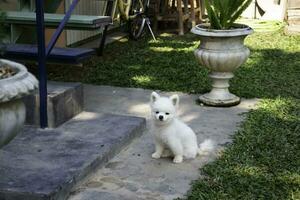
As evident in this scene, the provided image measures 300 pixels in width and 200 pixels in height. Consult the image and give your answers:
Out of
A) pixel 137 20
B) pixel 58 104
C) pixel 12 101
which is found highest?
pixel 12 101

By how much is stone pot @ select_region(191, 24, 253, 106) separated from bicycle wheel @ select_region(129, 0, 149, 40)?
360 centimetres

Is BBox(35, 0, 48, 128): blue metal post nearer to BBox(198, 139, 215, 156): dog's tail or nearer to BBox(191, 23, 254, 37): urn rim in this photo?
BBox(198, 139, 215, 156): dog's tail

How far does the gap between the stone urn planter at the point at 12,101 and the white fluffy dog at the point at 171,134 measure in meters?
1.13

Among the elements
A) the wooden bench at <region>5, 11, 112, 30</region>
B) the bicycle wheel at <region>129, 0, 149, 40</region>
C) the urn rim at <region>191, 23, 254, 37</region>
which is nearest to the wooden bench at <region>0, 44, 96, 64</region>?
the wooden bench at <region>5, 11, 112, 30</region>

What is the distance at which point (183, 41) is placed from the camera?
355 inches

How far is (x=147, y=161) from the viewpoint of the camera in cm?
400

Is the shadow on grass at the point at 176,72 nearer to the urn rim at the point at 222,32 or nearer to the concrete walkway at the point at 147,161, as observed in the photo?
the concrete walkway at the point at 147,161

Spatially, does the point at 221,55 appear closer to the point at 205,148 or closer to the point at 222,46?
the point at 222,46

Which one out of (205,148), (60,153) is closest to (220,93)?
(205,148)

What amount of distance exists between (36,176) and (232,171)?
1336 millimetres

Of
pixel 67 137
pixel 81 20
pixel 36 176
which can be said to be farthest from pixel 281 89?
pixel 36 176

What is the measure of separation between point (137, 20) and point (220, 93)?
157 inches

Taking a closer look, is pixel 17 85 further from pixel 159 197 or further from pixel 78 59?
pixel 78 59

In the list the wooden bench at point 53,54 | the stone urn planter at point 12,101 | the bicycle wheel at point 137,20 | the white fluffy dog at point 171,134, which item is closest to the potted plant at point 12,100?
the stone urn planter at point 12,101
